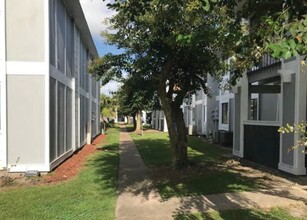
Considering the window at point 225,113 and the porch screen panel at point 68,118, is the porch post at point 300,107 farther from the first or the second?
the window at point 225,113

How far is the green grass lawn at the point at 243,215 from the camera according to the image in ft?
22.4

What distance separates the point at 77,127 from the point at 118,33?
826 cm

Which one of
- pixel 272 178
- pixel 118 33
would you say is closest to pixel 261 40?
pixel 272 178

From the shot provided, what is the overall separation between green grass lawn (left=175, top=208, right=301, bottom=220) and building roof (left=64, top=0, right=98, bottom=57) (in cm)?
1109

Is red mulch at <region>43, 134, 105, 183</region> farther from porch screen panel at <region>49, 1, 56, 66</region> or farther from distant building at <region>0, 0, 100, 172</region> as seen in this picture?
porch screen panel at <region>49, 1, 56, 66</region>

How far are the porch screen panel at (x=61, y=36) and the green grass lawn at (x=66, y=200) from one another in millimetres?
4626

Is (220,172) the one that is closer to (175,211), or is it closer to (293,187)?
(293,187)

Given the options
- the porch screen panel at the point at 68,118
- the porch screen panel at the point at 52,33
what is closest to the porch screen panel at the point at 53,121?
the porch screen panel at the point at 52,33

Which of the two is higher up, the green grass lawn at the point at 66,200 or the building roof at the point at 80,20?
the building roof at the point at 80,20

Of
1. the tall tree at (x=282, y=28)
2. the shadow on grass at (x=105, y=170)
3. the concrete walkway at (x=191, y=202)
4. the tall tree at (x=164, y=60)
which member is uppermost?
the tall tree at (x=164, y=60)

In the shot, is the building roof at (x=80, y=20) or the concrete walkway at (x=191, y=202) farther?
the building roof at (x=80, y=20)

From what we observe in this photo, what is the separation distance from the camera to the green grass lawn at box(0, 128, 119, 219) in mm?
7359

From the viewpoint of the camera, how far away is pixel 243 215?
6.97 m

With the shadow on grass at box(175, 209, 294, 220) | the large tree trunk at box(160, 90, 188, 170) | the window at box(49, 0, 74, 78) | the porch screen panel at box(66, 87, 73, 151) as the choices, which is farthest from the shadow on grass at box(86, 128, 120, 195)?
the window at box(49, 0, 74, 78)
